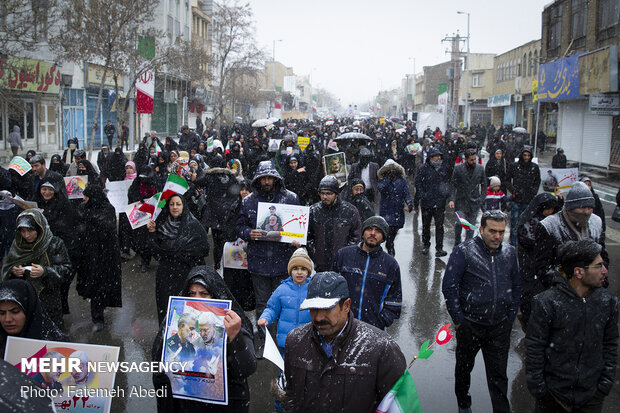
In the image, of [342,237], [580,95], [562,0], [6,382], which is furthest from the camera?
[562,0]

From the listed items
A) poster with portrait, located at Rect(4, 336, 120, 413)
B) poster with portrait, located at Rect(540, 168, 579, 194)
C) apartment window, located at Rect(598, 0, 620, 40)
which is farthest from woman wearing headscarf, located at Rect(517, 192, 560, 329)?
apartment window, located at Rect(598, 0, 620, 40)

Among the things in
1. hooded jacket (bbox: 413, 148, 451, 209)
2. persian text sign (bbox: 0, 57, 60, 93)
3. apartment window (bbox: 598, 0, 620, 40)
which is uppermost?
apartment window (bbox: 598, 0, 620, 40)

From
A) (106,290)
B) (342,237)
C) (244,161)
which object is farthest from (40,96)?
(342,237)

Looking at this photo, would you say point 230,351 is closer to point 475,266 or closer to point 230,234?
point 475,266

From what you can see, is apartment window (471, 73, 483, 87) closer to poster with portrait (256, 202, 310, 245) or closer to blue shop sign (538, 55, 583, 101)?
blue shop sign (538, 55, 583, 101)

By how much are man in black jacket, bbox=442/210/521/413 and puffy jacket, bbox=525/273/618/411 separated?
0.72 m

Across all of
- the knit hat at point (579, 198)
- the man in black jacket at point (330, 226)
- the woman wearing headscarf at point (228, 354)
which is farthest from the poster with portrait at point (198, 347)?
the knit hat at point (579, 198)

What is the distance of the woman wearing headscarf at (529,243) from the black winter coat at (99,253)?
4424 mm

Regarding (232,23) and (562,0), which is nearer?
(562,0)

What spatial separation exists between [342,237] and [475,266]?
6.22 feet

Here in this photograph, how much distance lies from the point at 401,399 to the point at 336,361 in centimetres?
34

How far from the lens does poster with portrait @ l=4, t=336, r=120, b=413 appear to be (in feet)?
10.3

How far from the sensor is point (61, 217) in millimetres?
6910

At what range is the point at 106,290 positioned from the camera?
664 cm
